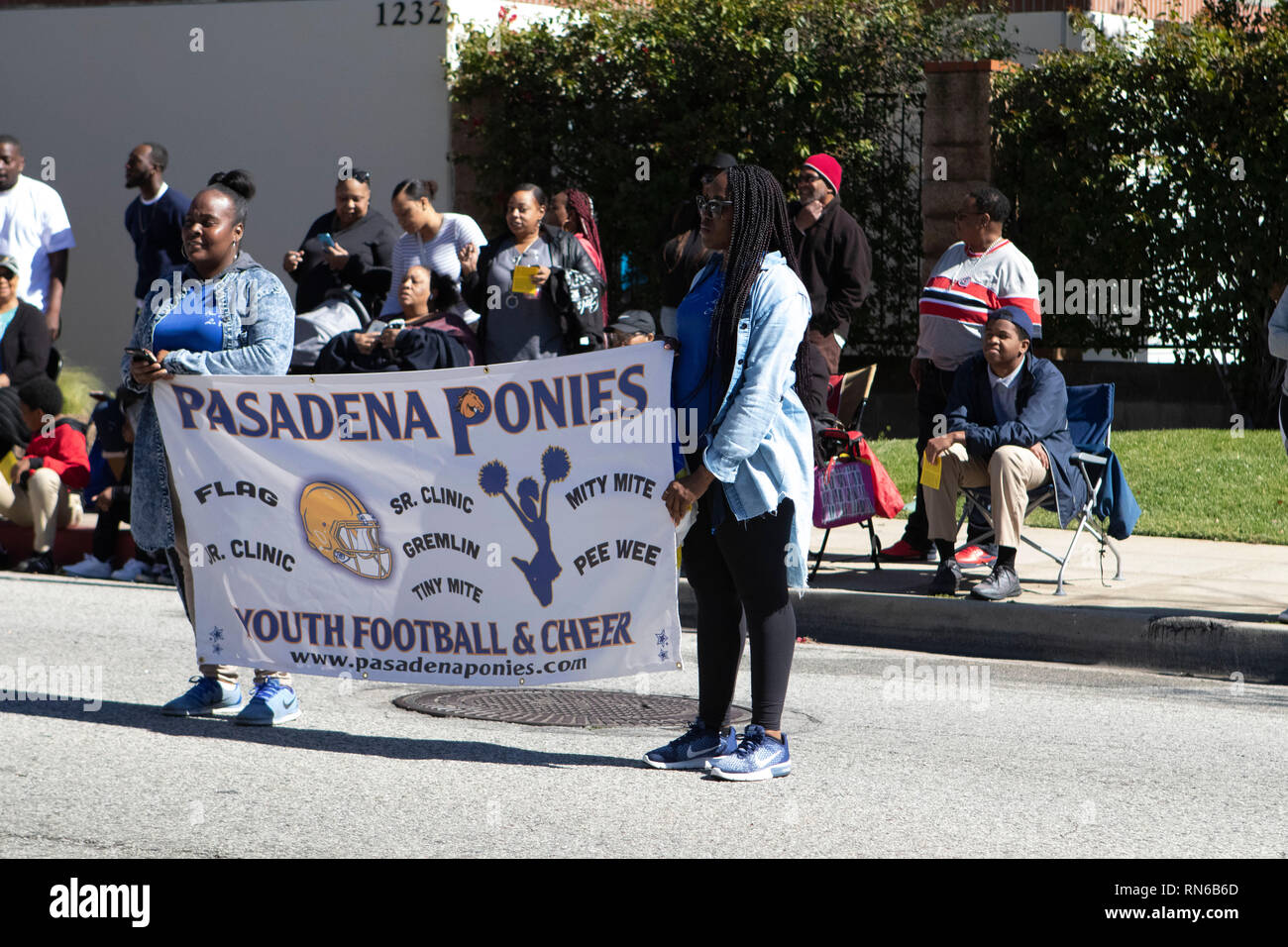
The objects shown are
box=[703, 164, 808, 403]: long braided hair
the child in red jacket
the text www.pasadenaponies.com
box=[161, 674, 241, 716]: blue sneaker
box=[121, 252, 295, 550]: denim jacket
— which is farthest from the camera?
the child in red jacket

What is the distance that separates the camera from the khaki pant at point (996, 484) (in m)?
9.09

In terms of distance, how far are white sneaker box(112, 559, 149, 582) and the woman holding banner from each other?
4.30m

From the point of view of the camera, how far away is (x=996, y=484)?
9094 millimetres

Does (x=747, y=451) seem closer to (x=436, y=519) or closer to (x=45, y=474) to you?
(x=436, y=519)

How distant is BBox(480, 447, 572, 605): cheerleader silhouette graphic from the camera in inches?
244

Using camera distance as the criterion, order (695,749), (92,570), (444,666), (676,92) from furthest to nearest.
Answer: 1. (676,92)
2. (92,570)
3. (444,666)
4. (695,749)

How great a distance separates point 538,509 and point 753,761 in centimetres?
119

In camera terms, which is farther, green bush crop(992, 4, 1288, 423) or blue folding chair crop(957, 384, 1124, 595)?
green bush crop(992, 4, 1288, 423)

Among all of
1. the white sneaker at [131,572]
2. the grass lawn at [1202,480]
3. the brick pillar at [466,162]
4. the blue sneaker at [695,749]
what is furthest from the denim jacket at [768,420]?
the brick pillar at [466,162]

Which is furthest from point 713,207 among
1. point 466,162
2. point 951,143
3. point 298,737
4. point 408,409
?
point 466,162

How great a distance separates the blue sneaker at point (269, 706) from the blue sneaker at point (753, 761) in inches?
74.0

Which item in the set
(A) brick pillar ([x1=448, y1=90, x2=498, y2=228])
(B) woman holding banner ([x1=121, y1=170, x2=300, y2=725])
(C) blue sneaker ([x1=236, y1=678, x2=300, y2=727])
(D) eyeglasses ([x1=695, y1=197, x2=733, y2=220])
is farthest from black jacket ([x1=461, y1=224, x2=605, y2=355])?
(A) brick pillar ([x1=448, y1=90, x2=498, y2=228])

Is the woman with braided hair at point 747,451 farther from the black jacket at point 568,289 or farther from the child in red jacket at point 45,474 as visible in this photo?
the child in red jacket at point 45,474

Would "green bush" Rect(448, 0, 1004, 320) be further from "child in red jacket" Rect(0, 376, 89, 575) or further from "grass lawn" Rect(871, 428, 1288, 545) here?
"child in red jacket" Rect(0, 376, 89, 575)
